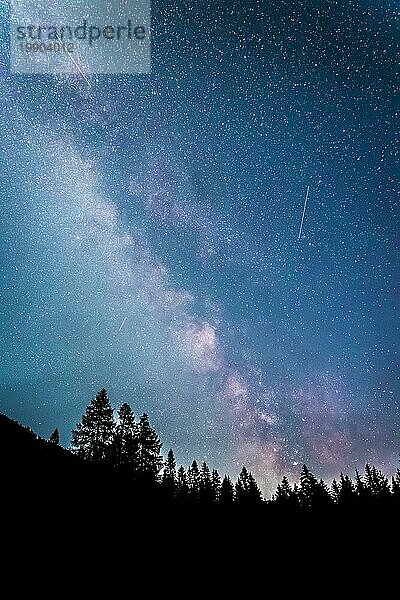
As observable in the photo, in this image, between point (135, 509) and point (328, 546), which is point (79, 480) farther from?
point (328, 546)

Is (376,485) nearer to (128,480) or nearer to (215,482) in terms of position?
(215,482)

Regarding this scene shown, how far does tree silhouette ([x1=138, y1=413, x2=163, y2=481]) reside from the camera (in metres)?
43.9

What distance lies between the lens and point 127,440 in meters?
44.8

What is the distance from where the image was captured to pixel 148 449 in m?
45.8

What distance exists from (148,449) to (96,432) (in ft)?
23.9

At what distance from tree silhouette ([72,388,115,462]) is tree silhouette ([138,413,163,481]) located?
4237mm

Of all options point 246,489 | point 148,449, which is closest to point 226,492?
point 246,489

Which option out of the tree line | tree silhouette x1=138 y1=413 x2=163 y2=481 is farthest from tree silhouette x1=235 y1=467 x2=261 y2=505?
tree silhouette x1=138 y1=413 x2=163 y2=481

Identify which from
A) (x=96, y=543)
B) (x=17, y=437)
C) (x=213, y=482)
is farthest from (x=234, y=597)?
(x=213, y=482)

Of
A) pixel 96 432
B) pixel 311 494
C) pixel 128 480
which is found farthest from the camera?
pixel 311 494

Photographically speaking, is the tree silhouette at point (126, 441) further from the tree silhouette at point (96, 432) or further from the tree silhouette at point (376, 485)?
the tree silhouette at point (376, 485)

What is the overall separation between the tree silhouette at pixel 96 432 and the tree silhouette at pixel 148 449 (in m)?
4.24

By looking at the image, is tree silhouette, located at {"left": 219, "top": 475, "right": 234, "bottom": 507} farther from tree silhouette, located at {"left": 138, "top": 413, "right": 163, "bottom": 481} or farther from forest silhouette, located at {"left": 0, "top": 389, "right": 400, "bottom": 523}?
tree silhouette, located at {"left": 138, "top": 413, "right": 163, "bottom": 481}

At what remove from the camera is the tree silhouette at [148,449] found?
1727 inches
